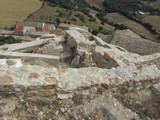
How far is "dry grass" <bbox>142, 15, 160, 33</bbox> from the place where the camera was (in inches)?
3878

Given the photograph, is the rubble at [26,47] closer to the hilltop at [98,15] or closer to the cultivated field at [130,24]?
the hilltop at [98,15]

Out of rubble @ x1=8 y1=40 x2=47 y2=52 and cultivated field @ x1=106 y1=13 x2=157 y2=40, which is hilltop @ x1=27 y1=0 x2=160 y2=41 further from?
rubble @ x1=8 y1=40 x2=47 y2=52

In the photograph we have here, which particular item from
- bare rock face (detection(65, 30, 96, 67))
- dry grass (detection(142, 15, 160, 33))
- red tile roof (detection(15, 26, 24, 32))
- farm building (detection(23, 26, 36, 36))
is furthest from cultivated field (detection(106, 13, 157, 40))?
bare rock face (detection(65, 30, 96, 67))

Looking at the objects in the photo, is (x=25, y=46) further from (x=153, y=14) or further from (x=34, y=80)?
(x=153, y=14)

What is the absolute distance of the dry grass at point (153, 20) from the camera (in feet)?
323

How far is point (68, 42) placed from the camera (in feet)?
47.2

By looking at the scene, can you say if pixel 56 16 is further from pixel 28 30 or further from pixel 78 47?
pixel 78 47

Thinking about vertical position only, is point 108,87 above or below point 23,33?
above

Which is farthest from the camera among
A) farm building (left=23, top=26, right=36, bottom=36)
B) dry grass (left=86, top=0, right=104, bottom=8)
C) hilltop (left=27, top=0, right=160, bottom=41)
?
dry grass (left=86, top=0, right=104, bottom=8)

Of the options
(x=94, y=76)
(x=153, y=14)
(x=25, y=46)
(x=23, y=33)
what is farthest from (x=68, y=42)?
(x=153, y=14)

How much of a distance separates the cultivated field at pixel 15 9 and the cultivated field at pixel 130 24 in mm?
22407

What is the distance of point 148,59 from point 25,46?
240 inches

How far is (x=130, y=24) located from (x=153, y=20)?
9578 millimetres

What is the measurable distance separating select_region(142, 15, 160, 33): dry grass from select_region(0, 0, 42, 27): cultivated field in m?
32.3
